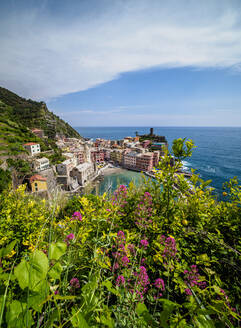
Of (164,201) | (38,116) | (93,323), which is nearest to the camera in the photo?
(93,323)

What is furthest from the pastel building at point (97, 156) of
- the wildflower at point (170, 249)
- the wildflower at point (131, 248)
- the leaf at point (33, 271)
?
the leaf at point (33, 271)

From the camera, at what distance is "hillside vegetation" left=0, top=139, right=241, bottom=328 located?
0.67 m

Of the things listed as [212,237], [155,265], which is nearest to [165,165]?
[212,237]

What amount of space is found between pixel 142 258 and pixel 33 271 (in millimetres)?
1186

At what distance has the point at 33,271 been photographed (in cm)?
50

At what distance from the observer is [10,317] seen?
45 centimetres

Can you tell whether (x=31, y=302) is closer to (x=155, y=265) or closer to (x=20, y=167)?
(x=155, y=265)

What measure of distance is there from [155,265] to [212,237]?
62cm

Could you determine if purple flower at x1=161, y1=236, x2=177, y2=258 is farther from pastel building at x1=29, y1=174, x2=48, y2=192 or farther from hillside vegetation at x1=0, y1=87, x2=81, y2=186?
pastel building at x1=29, y1=174, x2=48, y2=192

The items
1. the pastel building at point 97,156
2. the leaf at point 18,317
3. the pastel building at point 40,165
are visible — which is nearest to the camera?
the leaf at point 18,317

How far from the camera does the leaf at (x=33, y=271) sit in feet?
1.58

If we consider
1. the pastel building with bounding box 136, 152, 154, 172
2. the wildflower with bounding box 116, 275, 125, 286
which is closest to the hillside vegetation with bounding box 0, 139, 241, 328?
the wildflower with bounding box 116, 275, 125, 286

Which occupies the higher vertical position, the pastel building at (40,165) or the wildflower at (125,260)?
the wildflower at (125,260)

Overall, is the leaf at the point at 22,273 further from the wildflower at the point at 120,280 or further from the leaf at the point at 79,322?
the wildflower at the point at 120,280
